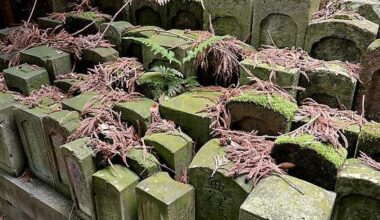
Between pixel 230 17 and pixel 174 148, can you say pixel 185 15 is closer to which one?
Result: pixel 230 17

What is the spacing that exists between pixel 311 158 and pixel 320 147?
11 cm

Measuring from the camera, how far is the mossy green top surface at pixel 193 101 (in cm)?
339

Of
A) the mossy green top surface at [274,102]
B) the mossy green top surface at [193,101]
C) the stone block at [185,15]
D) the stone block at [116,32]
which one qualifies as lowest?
the mossy green top surface at [193,101]

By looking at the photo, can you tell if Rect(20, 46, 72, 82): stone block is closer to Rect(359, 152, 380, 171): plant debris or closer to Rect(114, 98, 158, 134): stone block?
Rect(114, 98, 158, 134): stone block

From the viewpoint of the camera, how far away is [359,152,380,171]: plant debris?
105 inches

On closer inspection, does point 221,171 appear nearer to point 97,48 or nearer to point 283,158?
point 283,158

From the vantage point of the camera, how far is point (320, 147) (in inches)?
105

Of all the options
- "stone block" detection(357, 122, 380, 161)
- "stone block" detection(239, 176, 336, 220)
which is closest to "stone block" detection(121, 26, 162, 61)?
"stone block" detection(239, 176, 336, 220)

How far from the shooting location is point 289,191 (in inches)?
98.4

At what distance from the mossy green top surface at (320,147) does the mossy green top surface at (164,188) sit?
0.86m

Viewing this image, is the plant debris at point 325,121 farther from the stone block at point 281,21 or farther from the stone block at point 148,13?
the stone block at point 148,13

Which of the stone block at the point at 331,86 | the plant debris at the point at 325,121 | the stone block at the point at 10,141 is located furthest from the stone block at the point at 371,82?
the stone block at the point at 10,141

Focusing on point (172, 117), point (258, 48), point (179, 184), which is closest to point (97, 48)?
point (172, 117)

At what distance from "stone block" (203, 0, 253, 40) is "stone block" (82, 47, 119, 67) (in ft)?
3.69
